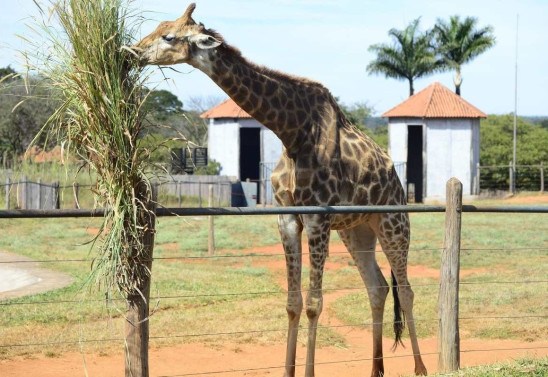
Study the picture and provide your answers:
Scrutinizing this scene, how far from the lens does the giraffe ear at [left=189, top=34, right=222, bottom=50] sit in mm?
7031

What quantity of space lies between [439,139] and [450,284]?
33.0m

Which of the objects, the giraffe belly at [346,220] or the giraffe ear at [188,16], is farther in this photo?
the giraffe belly at [346,220]

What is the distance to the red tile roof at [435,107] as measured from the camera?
1529 inches

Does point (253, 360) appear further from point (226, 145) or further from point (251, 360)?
point (226, 145)

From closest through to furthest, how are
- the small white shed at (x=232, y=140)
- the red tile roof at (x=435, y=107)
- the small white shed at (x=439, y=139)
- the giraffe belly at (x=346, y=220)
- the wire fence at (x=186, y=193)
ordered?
the giraffe belly at (x=346, y=220) < the wire fence at (x=186, y=193) < the red tile roof at (x=435, y=107) < the small white shed at (x=439, y=139) < the small white shed at (x=232, y=140)

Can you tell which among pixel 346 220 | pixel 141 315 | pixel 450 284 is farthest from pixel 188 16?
pixel 450 284

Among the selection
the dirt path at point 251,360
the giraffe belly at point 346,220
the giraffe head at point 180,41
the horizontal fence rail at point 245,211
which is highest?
the giraffe head at point 180,41

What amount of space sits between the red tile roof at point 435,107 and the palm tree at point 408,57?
8554 millimetres

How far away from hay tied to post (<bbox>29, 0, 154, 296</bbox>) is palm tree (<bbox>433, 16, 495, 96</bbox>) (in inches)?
1789

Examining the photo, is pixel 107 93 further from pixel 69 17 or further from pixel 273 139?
pixel 273 139

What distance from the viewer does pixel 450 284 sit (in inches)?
277

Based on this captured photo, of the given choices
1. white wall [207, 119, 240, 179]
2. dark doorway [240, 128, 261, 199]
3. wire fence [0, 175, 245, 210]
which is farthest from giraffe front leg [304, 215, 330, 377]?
dark doorway [240, 128, 261, 199]

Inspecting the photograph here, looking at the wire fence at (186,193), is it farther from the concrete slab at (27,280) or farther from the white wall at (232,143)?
the concrete slab at (27,280)

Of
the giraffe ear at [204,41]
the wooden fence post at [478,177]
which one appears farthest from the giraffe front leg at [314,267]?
the wooden fence post at [478,177]
